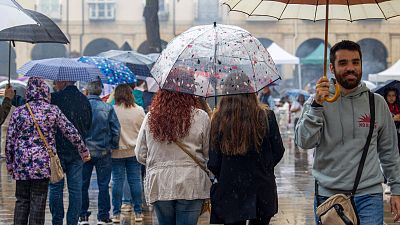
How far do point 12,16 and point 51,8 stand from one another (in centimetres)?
4177

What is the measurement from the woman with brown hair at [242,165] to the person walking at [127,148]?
443cm

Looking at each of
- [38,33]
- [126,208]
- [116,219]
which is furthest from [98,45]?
[38,33]

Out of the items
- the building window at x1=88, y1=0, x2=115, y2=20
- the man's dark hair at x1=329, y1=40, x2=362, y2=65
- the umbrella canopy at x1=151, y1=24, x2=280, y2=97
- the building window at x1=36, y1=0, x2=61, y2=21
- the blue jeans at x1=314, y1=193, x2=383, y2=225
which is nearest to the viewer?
the blue jeans at x1=314, y1=193, x2=383, y2=225

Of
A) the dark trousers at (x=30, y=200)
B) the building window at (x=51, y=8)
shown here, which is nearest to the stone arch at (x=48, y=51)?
the building window at (x=51, y=8)

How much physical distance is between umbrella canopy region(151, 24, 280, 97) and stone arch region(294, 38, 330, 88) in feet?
115

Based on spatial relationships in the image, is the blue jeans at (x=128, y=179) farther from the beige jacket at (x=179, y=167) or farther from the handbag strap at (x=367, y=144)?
the handbag strap at (x=367, y=144)

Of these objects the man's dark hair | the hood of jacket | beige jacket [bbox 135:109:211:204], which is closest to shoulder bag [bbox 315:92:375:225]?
the man's dark hair

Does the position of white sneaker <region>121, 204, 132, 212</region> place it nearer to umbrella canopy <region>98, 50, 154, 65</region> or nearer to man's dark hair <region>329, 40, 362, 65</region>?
umbrella canopy <region>98, 50, 154, 65</region>

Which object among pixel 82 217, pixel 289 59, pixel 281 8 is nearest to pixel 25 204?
pixel 82 217

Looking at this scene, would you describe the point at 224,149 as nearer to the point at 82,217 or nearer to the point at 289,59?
the point at 82,217

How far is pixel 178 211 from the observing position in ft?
21.8

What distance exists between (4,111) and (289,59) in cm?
2510

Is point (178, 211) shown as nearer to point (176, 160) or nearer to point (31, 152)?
point (176, 160)

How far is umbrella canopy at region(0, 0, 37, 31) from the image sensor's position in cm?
695
